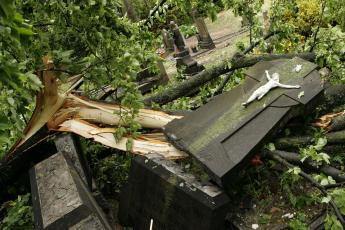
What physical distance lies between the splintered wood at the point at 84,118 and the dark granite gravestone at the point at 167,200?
53cm

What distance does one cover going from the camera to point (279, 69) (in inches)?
180

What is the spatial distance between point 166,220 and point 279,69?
232cm

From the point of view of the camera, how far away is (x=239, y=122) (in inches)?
155

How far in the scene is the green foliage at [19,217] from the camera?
405cm

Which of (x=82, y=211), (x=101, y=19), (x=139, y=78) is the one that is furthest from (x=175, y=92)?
(x=139, y=78)

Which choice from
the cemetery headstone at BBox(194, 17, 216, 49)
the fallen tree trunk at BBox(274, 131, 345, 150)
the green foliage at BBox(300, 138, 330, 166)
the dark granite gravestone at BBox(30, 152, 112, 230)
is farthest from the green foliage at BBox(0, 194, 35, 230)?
the cemetery headstone at BBox(194, 17, 216, 49)

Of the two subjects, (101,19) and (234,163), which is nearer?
(234,163)

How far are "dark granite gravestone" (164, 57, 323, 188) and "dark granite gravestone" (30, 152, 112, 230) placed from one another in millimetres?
1126

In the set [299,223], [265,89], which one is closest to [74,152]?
[265,89]

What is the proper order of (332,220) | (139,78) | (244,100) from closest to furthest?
(332,220), (244,100), (139,78)

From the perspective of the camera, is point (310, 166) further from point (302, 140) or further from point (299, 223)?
point (299, 223)

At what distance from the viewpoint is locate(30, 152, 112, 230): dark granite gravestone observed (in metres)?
3.21

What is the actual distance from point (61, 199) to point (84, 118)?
1.50 metres

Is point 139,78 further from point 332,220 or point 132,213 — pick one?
point 332,220
